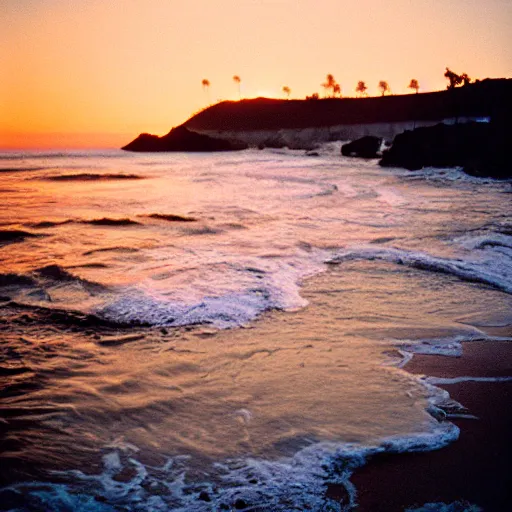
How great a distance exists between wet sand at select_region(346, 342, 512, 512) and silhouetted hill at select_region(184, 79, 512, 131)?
198ft

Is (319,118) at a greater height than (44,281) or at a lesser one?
greater

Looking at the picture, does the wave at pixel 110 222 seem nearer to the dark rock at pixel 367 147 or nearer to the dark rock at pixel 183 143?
the dark rock at pixel 367 147

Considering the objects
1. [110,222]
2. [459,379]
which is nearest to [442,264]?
[459,379]

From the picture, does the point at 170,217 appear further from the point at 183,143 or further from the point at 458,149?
the point at 183,143

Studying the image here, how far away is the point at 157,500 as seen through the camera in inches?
63.2

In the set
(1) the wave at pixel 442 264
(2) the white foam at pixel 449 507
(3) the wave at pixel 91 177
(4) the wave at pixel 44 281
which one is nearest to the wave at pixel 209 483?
(2) the white foam at pixel 449 507

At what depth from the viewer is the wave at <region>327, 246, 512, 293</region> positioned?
4.39 metres

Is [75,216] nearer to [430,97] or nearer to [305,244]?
[305,244]

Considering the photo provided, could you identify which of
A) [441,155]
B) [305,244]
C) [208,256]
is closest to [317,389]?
[208,256]

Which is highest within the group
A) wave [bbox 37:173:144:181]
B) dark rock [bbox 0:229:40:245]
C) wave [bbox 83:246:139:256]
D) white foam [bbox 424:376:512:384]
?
wave [bbox 37:173:144:181]

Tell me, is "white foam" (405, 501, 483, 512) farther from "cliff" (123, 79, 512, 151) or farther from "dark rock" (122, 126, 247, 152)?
"cliff" (123, 79, 512, 151)

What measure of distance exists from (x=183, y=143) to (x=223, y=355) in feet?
184

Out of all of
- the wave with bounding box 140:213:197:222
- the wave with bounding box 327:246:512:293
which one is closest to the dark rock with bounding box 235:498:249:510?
the wave with bounding box 327:246:512:293

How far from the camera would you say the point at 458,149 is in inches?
884
